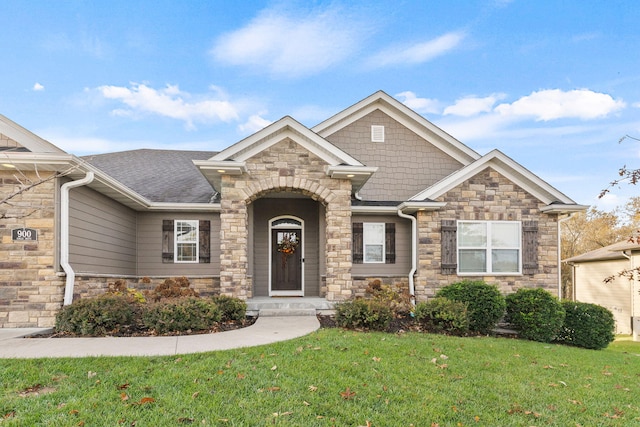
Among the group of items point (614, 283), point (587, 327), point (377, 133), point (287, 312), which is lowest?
point (614, 283)

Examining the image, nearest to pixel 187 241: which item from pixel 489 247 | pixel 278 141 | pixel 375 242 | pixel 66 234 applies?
pixel 66 234

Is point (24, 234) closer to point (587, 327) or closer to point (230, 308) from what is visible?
point (230, 308)

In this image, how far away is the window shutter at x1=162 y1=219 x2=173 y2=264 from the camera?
11758mm

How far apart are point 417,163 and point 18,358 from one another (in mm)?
10922

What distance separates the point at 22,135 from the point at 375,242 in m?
8.74

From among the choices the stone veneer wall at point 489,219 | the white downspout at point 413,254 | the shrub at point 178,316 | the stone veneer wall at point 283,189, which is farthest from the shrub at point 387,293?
the shrub at point 178,316

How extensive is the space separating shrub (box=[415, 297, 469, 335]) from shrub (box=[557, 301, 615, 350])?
102 inches

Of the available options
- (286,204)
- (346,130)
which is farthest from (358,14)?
(286,204)

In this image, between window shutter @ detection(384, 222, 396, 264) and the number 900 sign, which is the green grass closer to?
the number 900 sign

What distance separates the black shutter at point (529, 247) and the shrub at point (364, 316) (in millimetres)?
5210

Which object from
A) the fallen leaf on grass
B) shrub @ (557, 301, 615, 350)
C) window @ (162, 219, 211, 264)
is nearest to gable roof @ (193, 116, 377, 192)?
window @ (162, 219, 211, 264)

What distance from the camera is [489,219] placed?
10891 mm

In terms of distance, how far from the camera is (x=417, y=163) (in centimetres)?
1296

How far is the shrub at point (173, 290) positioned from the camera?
34.2 ft
